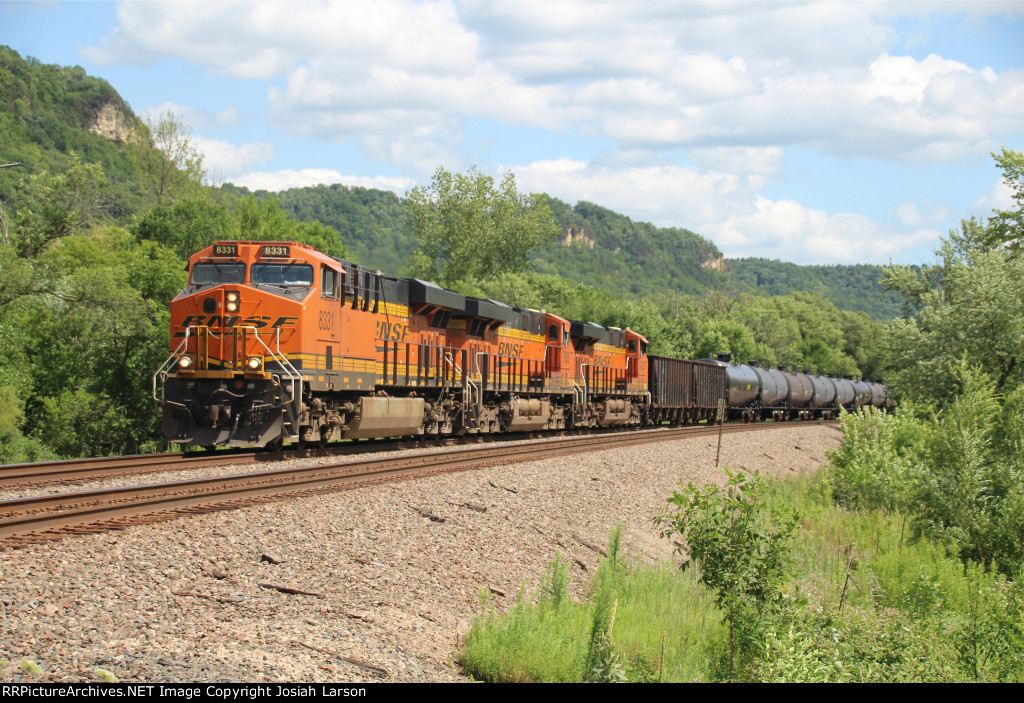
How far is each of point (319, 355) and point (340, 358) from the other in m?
0.84

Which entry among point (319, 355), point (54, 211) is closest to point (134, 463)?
point (319, 355)

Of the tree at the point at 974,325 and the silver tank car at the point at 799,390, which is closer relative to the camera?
the tree at the point at 974,325

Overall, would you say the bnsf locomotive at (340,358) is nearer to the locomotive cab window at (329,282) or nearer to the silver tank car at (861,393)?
the locomotive cab window at (329,282)

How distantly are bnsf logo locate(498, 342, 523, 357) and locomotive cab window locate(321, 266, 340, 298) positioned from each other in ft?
29.7

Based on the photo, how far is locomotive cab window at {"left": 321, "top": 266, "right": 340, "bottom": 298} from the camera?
54.6 ft

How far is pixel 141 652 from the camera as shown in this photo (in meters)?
5.84

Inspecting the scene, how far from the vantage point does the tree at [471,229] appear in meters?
73.1

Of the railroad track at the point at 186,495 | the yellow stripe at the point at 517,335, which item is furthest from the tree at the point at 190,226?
the railroad track at the point at 186,495

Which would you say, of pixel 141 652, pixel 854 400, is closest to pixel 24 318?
pixel 141 652

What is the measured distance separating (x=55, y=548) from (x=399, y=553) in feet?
11.3

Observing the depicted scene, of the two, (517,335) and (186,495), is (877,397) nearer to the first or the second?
(517,335)

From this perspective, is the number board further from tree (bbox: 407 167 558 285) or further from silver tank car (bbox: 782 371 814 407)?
tree (bbox: 407 167 558 285)

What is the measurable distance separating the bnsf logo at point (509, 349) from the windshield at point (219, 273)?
10487mm
